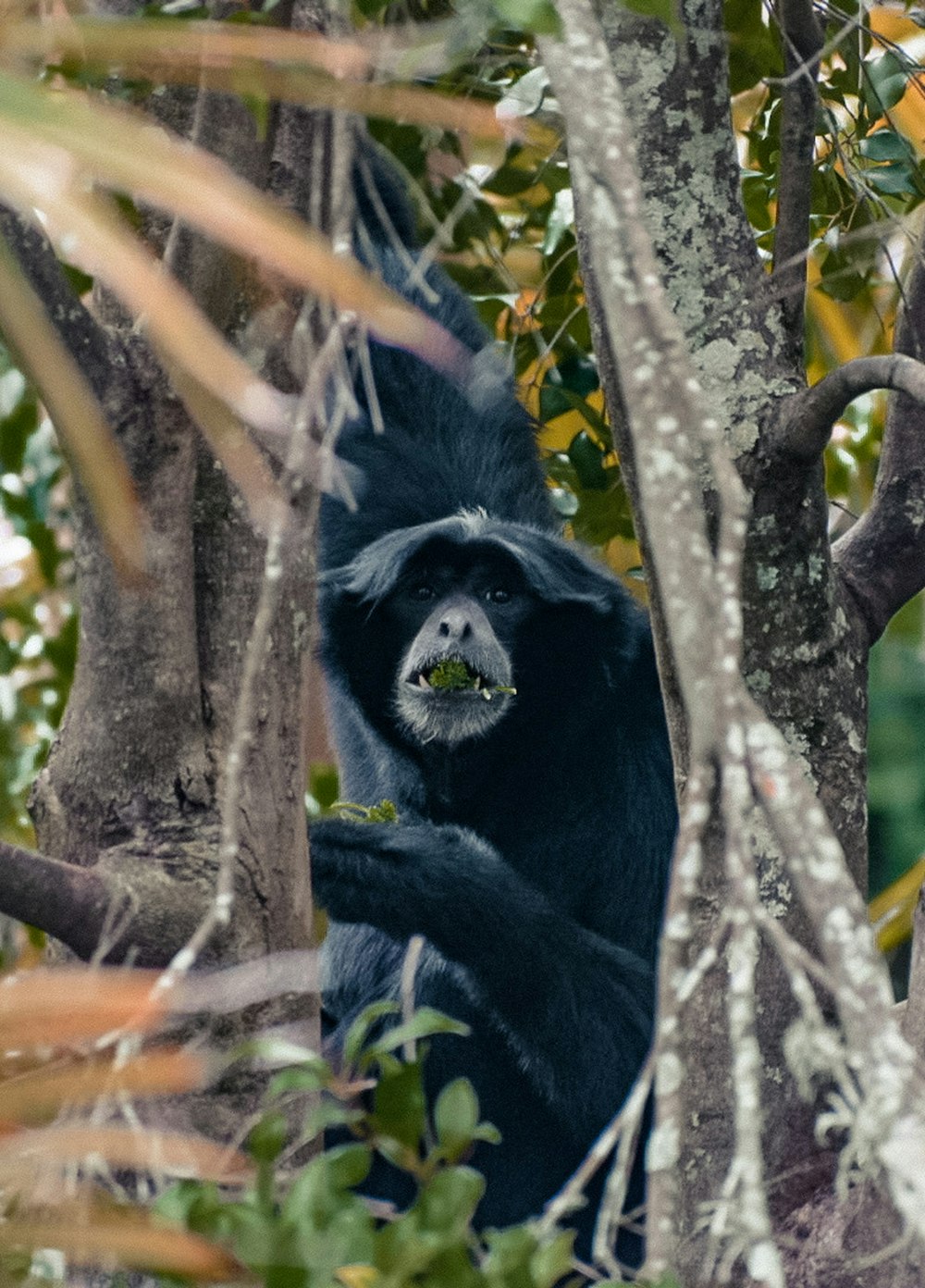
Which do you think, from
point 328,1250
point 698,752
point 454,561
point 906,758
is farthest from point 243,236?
point 906,758

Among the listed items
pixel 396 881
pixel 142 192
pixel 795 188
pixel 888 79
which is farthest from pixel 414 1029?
pixel 888 79

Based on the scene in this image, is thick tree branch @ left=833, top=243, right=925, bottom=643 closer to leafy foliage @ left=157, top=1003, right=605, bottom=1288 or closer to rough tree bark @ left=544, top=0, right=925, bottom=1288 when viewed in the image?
rough tree bark @ left=544, top=0, right=925, bottom=1288

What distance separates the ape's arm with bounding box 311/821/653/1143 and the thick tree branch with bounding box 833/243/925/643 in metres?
1.26

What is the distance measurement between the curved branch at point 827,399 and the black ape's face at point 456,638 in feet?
4.91

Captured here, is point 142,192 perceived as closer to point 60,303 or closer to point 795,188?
point 60,303

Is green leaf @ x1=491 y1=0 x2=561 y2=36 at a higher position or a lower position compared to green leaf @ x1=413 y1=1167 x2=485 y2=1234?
higher

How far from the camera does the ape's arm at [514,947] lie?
3.47 metres

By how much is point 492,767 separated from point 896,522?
1.62m

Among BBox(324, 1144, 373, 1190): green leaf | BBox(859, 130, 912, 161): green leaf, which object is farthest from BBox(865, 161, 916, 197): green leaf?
BBox(324, 1144, 373, 1190): green leaf

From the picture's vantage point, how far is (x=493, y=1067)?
3850 mm

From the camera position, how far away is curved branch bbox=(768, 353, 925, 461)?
6.88ft

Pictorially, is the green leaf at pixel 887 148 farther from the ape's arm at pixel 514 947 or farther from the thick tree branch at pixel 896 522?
the ape's arm at pixel 514 947

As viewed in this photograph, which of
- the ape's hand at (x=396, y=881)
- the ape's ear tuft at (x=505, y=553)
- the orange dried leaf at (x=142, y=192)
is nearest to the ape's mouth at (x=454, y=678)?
the ape's ear tuft at (x=505, y=553)

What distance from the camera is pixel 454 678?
3877mm
